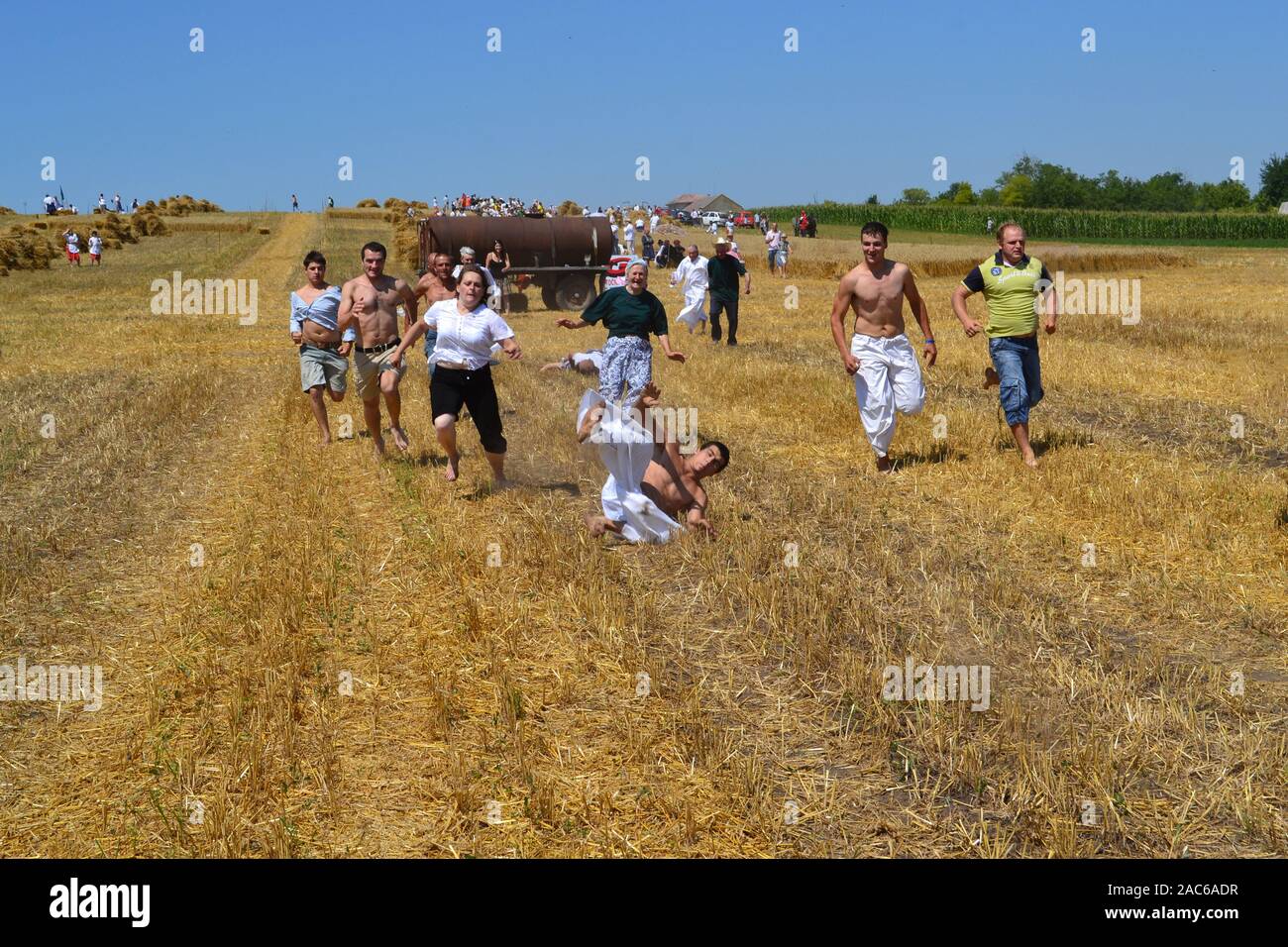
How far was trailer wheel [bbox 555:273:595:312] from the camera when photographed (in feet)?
94.8

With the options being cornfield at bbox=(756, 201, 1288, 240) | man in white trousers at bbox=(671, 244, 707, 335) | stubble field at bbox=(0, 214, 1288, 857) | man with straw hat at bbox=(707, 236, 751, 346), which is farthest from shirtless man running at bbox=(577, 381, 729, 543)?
cornfield at bbox=(756, 201, 1288, 240)

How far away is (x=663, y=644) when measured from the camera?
5.89 meters

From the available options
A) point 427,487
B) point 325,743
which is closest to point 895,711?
point 325,743

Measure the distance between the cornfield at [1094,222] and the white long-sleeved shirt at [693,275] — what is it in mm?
49346

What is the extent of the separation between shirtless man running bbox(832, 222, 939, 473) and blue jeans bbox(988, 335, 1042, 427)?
0.61 metres

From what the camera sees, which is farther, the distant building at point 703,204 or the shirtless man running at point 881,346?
the distant building at point 703,204

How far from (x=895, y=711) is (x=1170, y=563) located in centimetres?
292

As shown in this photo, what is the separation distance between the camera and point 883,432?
9.75 m

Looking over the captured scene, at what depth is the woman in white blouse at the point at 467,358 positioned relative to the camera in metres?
8.87

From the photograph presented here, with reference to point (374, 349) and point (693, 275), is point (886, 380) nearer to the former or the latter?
point (374, 349)

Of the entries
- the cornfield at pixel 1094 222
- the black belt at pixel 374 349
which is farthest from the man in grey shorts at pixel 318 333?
the cornfield at pixel 1094 222

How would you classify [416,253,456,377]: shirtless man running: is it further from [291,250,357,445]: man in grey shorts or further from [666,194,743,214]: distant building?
[666,194,743,214]: distant building

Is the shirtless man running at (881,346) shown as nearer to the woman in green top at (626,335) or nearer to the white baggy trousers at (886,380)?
the white baggy trousers at (886,380)
